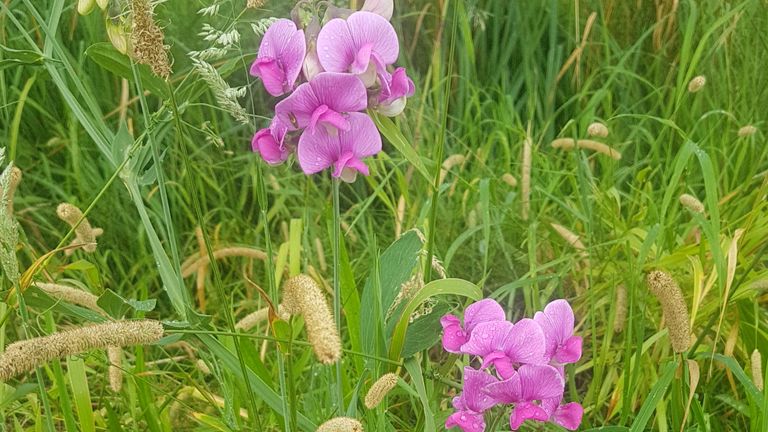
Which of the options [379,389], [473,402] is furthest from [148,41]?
[473,402]

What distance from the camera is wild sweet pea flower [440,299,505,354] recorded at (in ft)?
3.45

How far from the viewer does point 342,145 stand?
3.34ft

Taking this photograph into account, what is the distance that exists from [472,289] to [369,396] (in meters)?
0.21

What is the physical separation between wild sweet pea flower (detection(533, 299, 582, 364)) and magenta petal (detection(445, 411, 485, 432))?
0.10 m

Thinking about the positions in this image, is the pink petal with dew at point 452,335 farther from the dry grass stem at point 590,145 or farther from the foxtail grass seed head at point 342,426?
the dry grass stem at point 590,145

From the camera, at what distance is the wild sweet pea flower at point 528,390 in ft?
3.27

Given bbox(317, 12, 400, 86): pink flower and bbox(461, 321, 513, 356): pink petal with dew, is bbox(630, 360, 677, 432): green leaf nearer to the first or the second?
bbox(461, 321, 513, 356): pink petal with dew

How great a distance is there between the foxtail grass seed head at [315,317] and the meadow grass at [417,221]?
0.17 metres

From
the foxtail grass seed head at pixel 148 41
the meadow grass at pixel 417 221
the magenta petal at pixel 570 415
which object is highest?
the foxtail grass seed head at pixel 148 41

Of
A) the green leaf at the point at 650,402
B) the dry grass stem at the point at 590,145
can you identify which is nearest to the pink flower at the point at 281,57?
the green leaf at the point at 650,402

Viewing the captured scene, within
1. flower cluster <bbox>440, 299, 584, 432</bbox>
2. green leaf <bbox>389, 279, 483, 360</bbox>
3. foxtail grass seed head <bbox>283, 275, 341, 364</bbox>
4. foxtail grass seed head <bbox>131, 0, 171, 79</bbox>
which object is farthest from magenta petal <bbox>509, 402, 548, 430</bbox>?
foxtail grass seed head <bbox>131, 0, 171, 79</bbox>

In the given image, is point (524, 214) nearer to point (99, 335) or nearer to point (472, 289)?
point (472, 289)

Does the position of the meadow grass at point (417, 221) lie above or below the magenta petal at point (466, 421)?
below

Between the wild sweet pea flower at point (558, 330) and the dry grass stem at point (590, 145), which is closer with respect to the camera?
the wild sweet pea flower at point (558, 330)
